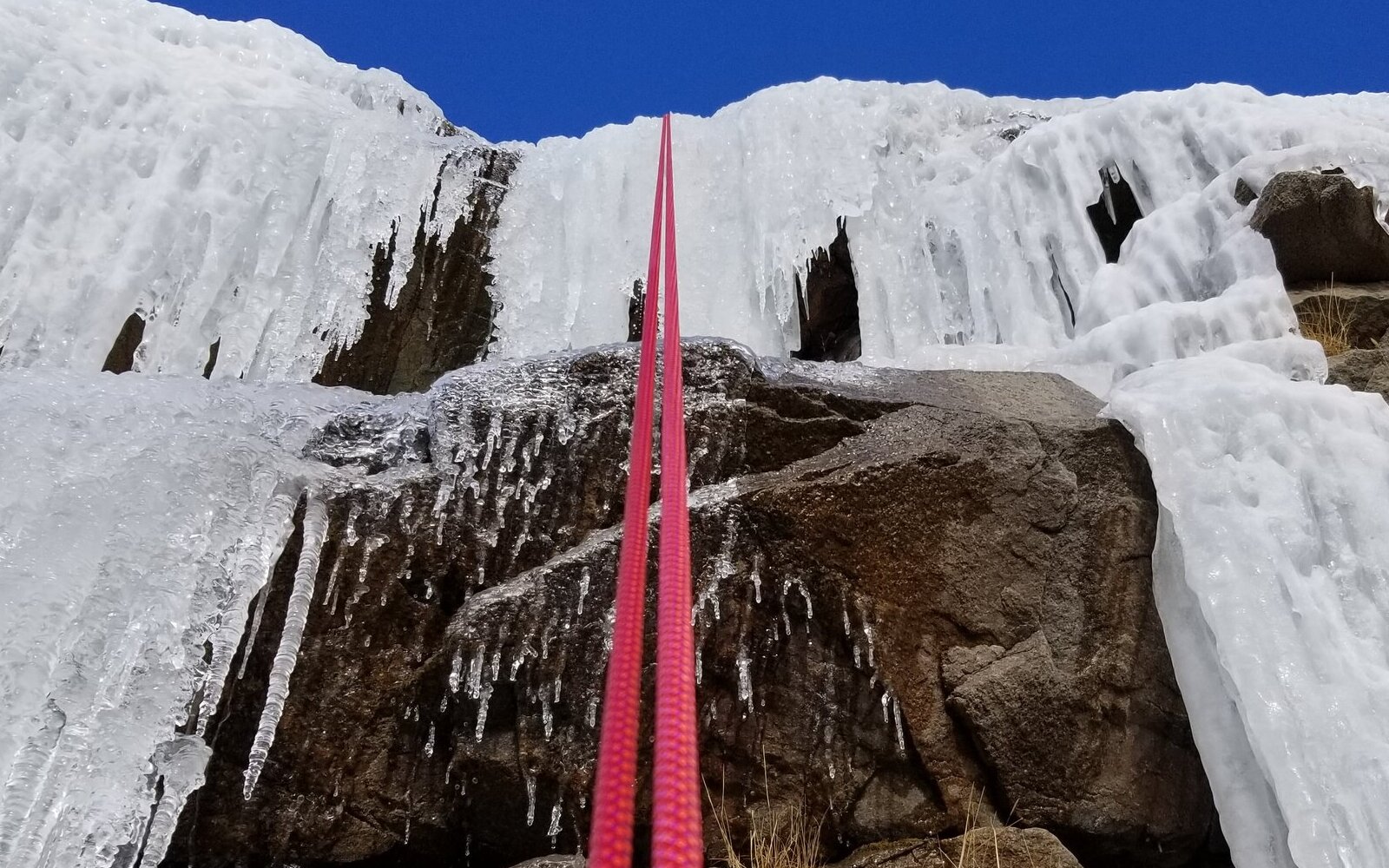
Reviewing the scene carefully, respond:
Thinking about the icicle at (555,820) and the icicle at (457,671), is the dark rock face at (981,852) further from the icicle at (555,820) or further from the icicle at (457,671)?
the icicle at (457,671)

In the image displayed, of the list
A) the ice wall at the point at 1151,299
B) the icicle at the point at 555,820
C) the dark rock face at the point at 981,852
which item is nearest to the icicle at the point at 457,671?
the icicle at the point at 555,820

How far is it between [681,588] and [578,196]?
5.74 m

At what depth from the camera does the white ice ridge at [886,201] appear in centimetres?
555

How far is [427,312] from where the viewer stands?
6008mm

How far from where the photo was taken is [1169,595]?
9.30 ft

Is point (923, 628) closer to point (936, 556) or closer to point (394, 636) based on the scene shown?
point (936, 556)

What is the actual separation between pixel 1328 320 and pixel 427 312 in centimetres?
466

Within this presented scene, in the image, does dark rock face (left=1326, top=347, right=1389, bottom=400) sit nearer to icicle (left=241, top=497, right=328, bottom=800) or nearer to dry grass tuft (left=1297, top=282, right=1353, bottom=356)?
dry grass tuft (left=1297, top=282, right=1353, bottom=356)

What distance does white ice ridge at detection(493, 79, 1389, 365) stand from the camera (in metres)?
5.55

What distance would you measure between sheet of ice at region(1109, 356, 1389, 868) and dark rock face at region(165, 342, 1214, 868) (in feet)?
0.61

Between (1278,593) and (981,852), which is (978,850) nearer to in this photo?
(981,852)

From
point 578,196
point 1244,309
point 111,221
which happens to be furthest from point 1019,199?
point 111,221

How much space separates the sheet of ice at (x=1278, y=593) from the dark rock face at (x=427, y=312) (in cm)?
399

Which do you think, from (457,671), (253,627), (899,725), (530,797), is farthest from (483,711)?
(899,725)
